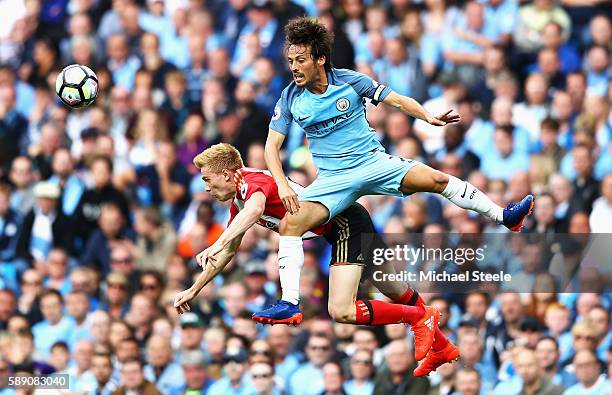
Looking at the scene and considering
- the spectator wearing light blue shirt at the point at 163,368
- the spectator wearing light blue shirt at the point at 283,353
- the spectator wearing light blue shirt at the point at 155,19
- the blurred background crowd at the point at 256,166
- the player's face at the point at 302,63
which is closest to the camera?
the player's face at the point at 302,63

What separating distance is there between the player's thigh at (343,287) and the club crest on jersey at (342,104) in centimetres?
125

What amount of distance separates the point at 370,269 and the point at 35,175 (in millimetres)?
6579

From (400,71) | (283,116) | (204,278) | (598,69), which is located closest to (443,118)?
(283,116)

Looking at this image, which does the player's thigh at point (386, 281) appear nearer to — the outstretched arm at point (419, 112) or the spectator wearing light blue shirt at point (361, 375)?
the outstretched arm at point (419, 112)

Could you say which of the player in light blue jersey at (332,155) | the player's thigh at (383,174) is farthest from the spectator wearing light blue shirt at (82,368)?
the player's thigh at (383,174)

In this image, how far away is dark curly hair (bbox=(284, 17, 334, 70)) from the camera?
11023mm

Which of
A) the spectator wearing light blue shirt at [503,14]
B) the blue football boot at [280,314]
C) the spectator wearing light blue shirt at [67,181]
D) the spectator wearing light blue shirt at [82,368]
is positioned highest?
the spectator wearing light blue shirt at [503,14]

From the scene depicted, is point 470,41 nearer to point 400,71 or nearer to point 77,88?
point 400,71

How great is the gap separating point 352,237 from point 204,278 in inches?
48.3

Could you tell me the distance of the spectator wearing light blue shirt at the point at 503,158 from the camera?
1572 cm

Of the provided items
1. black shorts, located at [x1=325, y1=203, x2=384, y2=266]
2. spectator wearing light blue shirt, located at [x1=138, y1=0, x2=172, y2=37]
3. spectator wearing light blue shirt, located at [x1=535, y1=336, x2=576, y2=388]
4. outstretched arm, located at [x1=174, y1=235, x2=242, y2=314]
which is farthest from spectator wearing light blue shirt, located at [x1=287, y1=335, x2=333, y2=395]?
spectator wearing light blue shirt, located at [x1=138, y1=0, x2=172, y2=37]

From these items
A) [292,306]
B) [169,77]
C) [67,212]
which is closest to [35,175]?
[67,212]

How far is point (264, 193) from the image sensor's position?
439 inches

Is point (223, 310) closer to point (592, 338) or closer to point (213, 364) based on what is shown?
point (213, 364)
